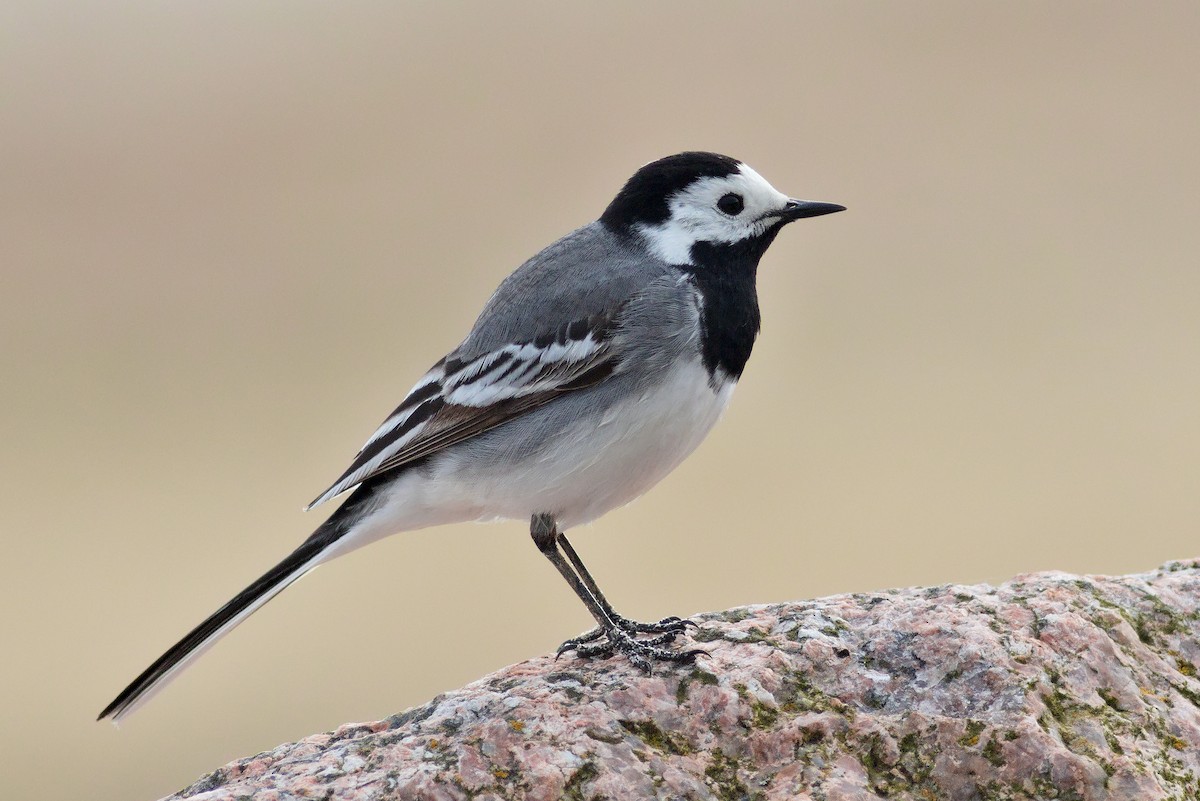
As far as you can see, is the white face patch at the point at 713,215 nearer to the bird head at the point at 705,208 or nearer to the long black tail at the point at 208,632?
the bird head at the point at 705,208

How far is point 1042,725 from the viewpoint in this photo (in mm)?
3766

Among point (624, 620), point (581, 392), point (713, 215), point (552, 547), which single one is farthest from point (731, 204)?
point (624, 620)

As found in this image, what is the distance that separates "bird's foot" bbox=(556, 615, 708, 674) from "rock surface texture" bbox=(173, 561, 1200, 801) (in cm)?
8

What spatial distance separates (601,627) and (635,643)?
19.6 inches

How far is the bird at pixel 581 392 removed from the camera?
5203 mm

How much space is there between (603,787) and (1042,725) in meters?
1.37

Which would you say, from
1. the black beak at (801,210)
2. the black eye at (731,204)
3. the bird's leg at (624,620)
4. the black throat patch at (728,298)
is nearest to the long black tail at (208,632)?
the bird's leg at (624,620)

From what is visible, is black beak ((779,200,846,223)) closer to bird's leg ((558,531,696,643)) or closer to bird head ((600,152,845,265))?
bird head ((600,152,845,265))

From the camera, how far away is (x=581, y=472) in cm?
524

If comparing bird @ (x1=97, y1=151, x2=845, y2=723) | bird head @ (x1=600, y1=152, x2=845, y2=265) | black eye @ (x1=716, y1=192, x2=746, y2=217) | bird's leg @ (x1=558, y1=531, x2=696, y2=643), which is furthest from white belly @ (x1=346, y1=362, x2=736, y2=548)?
black eye @ (x1=716, y1=192, x2=746, y2=217)

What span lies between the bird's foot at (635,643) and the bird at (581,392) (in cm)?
2

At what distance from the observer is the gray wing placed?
5418mm

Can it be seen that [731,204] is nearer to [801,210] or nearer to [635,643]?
[801,210]

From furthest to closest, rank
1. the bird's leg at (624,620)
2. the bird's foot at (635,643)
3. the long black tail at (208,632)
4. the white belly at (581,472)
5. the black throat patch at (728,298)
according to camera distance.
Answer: the black throat patch at (728,298) → the white belly at (581,472) → the long black tail at (208,632) → the bird's leg at (624,620) → the bird's foot at (635,643)
